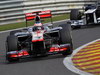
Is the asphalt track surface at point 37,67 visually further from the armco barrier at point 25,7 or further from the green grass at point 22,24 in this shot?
the armco barrier at point 25,7

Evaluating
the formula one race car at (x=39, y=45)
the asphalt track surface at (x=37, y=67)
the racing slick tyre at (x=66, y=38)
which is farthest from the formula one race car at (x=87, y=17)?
the racing slick tyre at (x=66, y=38)

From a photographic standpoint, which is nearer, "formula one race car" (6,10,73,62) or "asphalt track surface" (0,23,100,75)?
"asphalt track surface" (0,23,100,75)

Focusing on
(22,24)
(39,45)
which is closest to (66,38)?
(39,45)

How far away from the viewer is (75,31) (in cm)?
1523

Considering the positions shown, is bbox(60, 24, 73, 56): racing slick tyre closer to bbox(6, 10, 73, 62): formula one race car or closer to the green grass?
bbox(6, 10, 73, 62): formula one race car

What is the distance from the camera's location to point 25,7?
21641mm

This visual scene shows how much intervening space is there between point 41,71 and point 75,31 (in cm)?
747

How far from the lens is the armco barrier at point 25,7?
69.8ft

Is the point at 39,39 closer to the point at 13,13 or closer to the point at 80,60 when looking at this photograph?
the point at 80,60

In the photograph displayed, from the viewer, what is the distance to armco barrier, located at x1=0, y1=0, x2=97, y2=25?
21281 mm

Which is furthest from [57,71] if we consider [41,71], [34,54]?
[34,54]

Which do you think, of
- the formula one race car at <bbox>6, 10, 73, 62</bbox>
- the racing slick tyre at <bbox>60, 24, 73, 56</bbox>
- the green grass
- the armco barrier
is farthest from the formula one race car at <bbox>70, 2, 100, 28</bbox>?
the armco barrier

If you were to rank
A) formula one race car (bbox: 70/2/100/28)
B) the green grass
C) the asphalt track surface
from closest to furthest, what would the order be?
the asphalt track surface → formula one race car (bbox: 70/2/100/28) → the green grass

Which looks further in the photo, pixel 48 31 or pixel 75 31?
pixel 75 31
